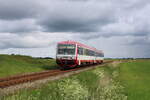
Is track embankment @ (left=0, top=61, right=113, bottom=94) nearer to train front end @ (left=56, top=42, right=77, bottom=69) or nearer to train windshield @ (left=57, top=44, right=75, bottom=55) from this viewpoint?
train front end @ (left=56, top=42, right=77, bottom=69)

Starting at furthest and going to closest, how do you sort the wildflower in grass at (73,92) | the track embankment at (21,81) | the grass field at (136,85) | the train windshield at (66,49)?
the train windshield at (66,49)
the track embankment at (21,81)
the grass field at (136,85)
the wildflower in grass at (73,92)

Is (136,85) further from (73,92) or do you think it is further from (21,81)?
(73,92)

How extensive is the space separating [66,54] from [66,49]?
66 cm

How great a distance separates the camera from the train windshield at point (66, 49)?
30.9 metres

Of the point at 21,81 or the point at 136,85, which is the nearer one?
the point at 21,81

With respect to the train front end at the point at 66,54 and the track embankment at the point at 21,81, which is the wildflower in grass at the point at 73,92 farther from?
the train front end at the point at 66,54

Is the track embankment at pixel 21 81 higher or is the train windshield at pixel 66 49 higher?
the train windshield at pixel 66 49

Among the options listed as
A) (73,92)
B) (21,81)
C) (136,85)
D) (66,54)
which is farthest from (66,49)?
(73,92)

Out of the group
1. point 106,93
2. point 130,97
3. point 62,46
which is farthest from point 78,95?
point 62,46

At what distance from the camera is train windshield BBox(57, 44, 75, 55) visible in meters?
30.9

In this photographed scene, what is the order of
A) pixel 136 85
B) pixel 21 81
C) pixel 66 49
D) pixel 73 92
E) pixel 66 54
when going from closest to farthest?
pixel 73 92
pixel 21 81
pixel 136 85
pixel 66 54
pixel 66 49

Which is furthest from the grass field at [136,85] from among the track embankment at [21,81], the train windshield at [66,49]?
the train windshield at [66,49]

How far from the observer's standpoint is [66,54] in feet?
102

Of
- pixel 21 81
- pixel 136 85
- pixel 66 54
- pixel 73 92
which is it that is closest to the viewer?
pixel 73 92
